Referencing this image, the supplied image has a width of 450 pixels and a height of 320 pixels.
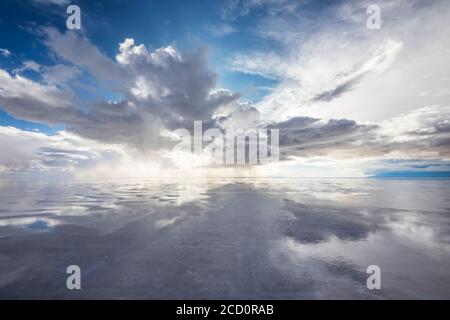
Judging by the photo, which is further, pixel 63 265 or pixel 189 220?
pixel 189 220

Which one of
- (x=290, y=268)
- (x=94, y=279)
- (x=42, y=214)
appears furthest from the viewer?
(x=42, y=214)

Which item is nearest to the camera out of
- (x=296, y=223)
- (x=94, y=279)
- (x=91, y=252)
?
(x=94, y=279)

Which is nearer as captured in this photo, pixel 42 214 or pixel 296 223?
pixel 296 223
